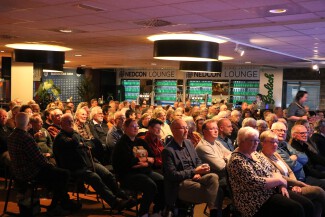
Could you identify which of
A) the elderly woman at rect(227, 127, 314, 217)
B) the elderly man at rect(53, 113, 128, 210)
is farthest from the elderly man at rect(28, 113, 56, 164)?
the elderly woman at rect(227, 127, 314, 217)

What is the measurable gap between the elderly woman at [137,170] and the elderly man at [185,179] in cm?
38

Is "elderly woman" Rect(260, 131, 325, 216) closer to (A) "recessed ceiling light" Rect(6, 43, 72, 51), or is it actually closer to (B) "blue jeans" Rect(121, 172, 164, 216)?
(B) "blue jeans" Rect(121, 172, 164, 216)

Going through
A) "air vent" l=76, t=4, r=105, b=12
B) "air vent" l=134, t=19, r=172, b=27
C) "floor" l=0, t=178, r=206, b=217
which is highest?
"air vent" l=76, t=4, r=105, b=12

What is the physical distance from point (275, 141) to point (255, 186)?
86 centimetres

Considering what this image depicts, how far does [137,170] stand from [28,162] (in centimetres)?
129

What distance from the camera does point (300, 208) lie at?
13.2 ft

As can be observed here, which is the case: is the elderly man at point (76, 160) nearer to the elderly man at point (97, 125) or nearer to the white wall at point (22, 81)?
the elderly man at point (97, 125)

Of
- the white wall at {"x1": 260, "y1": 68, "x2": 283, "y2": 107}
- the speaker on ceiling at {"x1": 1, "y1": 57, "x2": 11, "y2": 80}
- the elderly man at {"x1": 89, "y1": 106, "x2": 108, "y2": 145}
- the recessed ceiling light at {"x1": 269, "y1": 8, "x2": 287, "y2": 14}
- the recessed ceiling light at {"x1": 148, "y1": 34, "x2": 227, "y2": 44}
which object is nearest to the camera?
the recessed ceiling light at {"x1": 269, "y1": 8, "x2": 287, "y2": 14}

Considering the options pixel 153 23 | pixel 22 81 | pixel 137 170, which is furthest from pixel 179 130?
pixel 22 81

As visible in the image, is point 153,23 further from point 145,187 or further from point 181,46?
point 145,187

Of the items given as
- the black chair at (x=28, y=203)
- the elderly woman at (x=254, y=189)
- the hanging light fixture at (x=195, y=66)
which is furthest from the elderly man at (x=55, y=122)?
the hanging light fixture at (x=195, y=66)

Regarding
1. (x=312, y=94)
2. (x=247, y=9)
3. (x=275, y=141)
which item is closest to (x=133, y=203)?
(x=275, y=141)

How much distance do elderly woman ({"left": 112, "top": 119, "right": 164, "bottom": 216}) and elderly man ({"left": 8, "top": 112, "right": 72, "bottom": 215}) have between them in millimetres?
672

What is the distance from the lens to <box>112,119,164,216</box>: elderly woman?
4.95m
